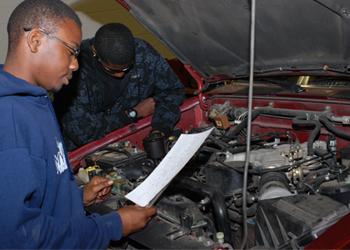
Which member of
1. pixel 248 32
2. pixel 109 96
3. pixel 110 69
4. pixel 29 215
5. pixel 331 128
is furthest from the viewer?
pixel 109 96

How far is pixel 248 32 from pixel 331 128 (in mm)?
563

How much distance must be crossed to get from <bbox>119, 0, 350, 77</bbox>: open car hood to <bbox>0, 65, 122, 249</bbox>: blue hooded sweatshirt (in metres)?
0.90

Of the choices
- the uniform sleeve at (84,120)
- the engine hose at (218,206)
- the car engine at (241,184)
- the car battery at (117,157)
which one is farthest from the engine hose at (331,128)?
the uniform sleeve at (84,120)

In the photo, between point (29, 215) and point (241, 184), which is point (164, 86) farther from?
point (29, 215)

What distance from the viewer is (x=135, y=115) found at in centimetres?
271

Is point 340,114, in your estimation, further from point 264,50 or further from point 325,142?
point 264,50

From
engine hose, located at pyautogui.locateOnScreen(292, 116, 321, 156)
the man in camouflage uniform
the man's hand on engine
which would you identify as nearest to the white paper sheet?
the man's hand on engine

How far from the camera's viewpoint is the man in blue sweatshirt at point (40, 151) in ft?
3.80

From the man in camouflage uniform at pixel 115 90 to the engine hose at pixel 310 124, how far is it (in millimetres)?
717

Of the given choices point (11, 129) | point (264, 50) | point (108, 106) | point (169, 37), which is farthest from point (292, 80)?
point (11, 129)

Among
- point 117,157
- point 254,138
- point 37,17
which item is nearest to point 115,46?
point 117,157

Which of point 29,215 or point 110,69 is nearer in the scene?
point 29,215

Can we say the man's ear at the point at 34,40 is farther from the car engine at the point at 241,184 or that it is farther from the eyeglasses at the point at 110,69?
the eyeglasses at the point at 110,69

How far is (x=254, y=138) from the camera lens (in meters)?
2.07
